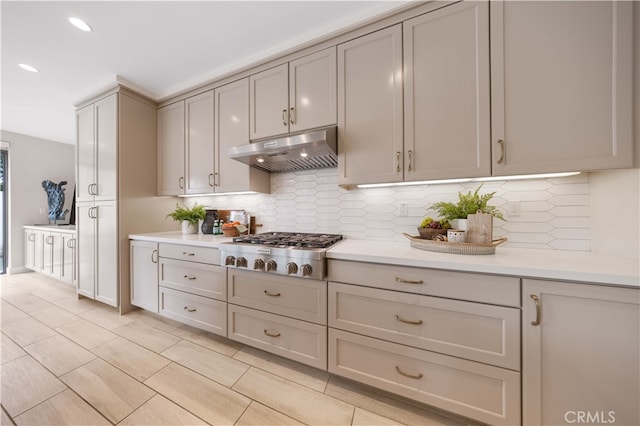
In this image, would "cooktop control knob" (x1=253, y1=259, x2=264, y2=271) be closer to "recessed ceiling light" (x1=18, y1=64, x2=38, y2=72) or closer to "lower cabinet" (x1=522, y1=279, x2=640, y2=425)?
"lower cabinet" (x1=522, y1=279, x2=640, y2=425)

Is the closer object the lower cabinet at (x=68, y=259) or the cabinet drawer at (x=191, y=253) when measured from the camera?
the cabinet drawer at (x=191, y=253)

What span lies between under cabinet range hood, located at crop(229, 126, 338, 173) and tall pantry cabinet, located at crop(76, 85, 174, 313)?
1494mm

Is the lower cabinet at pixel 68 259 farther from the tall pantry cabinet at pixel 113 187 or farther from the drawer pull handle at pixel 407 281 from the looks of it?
the drawer pull handle at pixel 407 281

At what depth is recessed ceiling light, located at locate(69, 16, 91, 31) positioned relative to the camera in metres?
1.65

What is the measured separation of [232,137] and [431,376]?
2.38 m

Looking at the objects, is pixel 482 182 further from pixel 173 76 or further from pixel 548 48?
pixel 173 76

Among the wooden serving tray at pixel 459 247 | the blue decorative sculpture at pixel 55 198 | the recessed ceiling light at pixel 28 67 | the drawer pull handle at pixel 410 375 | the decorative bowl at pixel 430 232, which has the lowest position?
the drawer pull handle at pixel 410 375

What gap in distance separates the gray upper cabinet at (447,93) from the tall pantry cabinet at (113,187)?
2853 millimetres

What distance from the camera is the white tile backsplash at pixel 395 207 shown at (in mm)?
1423

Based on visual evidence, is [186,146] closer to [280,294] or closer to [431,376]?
[280,294]

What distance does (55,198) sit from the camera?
4008 mm

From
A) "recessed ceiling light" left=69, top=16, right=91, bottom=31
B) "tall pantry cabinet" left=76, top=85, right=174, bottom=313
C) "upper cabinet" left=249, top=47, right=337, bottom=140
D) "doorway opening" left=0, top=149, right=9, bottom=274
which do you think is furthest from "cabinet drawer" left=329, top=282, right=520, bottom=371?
"doorway opening" left=0, top=149, right=9, bottom=274

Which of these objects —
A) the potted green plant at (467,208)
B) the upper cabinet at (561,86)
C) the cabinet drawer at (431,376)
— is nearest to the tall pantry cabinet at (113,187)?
the cabinet drawer at (431,376)

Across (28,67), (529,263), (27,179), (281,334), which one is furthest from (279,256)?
(27,179)
